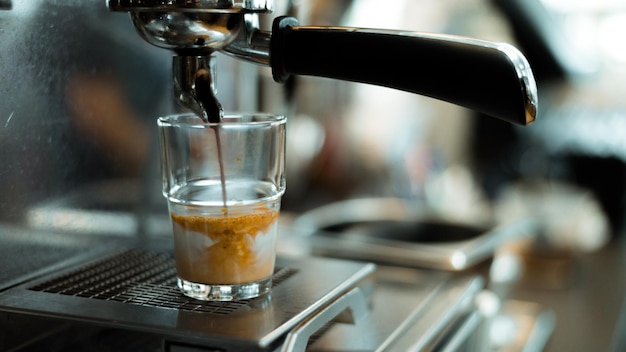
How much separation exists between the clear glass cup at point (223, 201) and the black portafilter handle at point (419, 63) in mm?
50

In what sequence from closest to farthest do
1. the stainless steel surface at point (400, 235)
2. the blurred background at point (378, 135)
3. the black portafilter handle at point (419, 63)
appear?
1. the black portafilter handle at point (419, 63)
2. the blurred background at point (378, 135)
3. the stainless steel surface at point (400, 235)

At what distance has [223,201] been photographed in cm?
47

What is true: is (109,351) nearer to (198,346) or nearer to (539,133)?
(198,346)

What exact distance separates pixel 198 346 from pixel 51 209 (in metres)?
0.18

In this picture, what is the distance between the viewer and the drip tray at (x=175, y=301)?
420mm

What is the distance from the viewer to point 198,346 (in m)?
0.41

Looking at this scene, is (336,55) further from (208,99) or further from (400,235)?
(400,235)

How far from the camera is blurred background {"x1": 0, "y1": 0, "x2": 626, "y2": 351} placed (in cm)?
52

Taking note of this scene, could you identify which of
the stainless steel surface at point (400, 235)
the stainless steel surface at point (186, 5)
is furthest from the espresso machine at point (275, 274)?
the stainless steel surface at point (400, 235)

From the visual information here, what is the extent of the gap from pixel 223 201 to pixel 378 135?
1.27m

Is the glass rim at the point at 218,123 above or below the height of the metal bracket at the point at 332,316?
above

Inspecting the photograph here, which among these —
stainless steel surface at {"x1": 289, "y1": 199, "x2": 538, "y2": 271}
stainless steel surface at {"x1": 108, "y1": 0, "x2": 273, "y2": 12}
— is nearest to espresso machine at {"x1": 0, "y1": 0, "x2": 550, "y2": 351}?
stainless steel surface at {"x1": 108, "y1": 0, "x2": 273, "y2": 12}

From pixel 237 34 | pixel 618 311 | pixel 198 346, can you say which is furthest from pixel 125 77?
pixel 618 311

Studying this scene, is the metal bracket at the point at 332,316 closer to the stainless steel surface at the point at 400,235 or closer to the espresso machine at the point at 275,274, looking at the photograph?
the espresso machine at the point at 275,274
